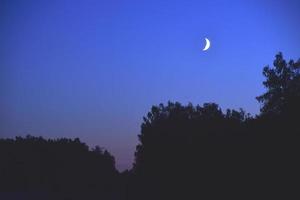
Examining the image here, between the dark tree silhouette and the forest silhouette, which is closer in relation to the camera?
the forest silhouette

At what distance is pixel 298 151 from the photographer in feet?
90.8

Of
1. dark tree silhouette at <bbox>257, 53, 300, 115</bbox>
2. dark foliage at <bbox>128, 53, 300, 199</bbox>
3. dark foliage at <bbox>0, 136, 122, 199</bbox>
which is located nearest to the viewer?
dark foliage at <bbox>128, 53, 300, 199</bbox>

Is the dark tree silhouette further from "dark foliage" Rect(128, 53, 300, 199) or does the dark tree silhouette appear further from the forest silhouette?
"dark foliage" Rect(128, 53, 300, 199)

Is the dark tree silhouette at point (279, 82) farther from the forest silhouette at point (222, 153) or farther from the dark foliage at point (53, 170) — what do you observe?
the dark foliage at point (53, 170)

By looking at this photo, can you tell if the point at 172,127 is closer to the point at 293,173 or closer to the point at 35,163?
the point at 293,173

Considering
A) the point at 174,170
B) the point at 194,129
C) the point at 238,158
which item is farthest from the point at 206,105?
the point at 238,158

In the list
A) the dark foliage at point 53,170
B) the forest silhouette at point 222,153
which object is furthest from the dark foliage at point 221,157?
the dark foliage at point 53,170

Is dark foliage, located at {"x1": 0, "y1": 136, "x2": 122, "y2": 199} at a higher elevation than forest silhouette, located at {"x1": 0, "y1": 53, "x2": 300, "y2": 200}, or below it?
higher

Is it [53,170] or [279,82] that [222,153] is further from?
[53,170]

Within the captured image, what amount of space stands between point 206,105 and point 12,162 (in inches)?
1876

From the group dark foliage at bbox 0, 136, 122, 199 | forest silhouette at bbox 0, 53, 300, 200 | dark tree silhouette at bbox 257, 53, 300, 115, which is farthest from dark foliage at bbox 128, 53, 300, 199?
dark foliage at bbox 0, 136, 122, 199

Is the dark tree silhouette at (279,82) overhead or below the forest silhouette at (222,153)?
overhead

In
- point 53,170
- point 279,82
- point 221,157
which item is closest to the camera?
point 221,157

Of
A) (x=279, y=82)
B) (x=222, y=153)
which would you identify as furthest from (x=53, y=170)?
(x=222, y=153)
